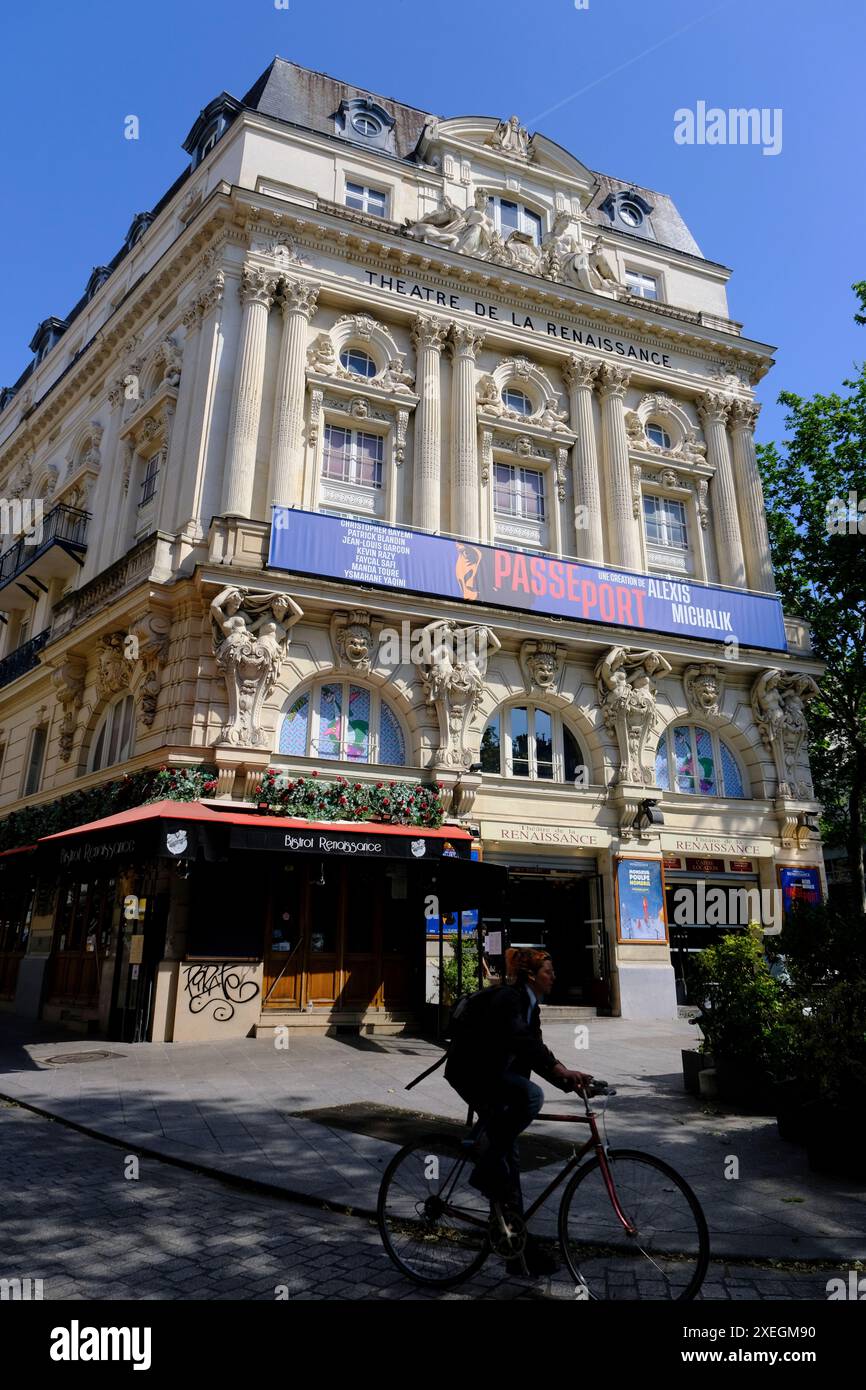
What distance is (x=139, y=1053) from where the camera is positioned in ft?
43.5

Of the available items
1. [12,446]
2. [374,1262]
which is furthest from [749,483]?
[12,446]

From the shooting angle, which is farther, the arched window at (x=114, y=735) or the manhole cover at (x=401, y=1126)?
the arched window at (x=114, y=735)

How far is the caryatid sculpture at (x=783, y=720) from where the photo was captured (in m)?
21.4

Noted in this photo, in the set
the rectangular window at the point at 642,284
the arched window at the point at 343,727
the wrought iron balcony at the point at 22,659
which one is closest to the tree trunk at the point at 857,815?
the rectangular window at the point at 642,284

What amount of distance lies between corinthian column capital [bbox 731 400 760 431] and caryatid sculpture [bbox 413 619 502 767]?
40.7 ft

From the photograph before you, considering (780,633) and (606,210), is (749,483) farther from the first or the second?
(606,210)

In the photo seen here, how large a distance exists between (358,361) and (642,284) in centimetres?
1104

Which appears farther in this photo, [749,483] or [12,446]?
[12,446]

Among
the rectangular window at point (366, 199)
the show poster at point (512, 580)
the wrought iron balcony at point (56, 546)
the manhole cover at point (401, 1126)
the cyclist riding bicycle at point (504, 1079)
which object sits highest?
the rectangular window at point (366, 199)

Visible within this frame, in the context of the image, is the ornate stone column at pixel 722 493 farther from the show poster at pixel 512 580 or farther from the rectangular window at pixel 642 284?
the rectangular window at pixel 642 284

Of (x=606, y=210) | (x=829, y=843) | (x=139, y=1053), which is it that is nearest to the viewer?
(x=139, y=1053)

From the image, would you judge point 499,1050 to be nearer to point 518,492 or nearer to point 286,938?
point 286,938

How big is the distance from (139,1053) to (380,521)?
12326 mm

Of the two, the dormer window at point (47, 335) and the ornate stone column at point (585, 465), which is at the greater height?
the dormer window at point (47, 335)
